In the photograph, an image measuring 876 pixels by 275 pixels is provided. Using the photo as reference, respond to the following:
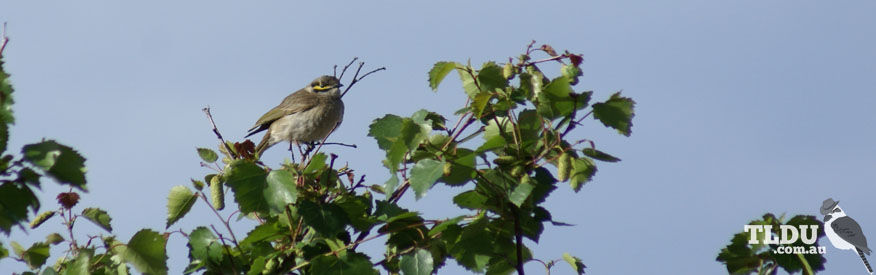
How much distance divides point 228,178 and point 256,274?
1.34 ft

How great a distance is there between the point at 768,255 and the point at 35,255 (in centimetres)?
311

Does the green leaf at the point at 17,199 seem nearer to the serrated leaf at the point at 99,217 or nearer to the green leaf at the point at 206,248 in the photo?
the green leaf at the point at 206,248

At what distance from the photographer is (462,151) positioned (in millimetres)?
3916

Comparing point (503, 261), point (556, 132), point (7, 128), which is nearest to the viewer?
point (7, 128)

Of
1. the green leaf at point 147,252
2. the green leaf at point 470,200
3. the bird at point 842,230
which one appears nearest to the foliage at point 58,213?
the green leaf at point 147,252

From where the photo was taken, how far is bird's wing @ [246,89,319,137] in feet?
39.7

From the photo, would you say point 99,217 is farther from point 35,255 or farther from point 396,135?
point 396,135

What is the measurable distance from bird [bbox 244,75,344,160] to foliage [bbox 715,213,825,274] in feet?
27.0

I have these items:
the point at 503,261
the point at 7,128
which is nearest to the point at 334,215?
the point at 503,261

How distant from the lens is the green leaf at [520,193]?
11.9 feet

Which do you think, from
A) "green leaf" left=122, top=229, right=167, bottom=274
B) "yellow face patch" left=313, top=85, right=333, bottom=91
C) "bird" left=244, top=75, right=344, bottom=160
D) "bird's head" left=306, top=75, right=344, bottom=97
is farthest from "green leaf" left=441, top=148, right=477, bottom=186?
"yellow face patch" left=313, top=85, right=333, bottom=91

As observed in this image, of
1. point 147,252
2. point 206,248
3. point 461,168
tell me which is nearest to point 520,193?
point 461,168

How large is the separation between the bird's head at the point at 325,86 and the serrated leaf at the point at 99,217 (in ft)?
26.7

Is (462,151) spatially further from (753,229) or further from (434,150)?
(753,229)
